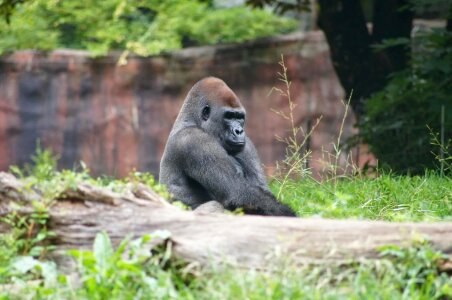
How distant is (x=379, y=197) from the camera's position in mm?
5434

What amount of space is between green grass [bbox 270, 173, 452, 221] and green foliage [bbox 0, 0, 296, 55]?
7146 millimetres

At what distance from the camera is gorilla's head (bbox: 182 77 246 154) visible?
20.3 feet

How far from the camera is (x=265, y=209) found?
556 centimetres

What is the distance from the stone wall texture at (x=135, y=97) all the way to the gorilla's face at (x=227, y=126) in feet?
23.2

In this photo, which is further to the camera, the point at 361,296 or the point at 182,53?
the point at 182,53

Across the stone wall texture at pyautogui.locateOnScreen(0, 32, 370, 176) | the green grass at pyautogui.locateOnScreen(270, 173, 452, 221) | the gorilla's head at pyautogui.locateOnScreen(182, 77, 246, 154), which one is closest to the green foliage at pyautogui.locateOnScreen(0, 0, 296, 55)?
the stone wall texture at pyautogui.locateOnScreen(0, 32, 370, 176)

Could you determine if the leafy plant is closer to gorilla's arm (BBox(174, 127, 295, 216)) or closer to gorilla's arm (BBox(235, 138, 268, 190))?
gorilla's arm (BBox(174, 127, 295, 216))

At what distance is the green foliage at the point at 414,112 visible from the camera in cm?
750

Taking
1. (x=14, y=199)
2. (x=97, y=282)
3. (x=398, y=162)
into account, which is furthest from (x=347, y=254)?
(x=398, y=162)

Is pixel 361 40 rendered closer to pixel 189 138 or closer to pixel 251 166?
pixel 251 166

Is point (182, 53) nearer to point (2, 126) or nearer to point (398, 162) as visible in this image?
point (2, 126)

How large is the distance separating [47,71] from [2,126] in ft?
3.70

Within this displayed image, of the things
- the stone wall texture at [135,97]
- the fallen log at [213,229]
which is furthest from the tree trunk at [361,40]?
the fallen log at [213,229]

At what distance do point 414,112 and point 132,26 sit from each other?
271 inches
